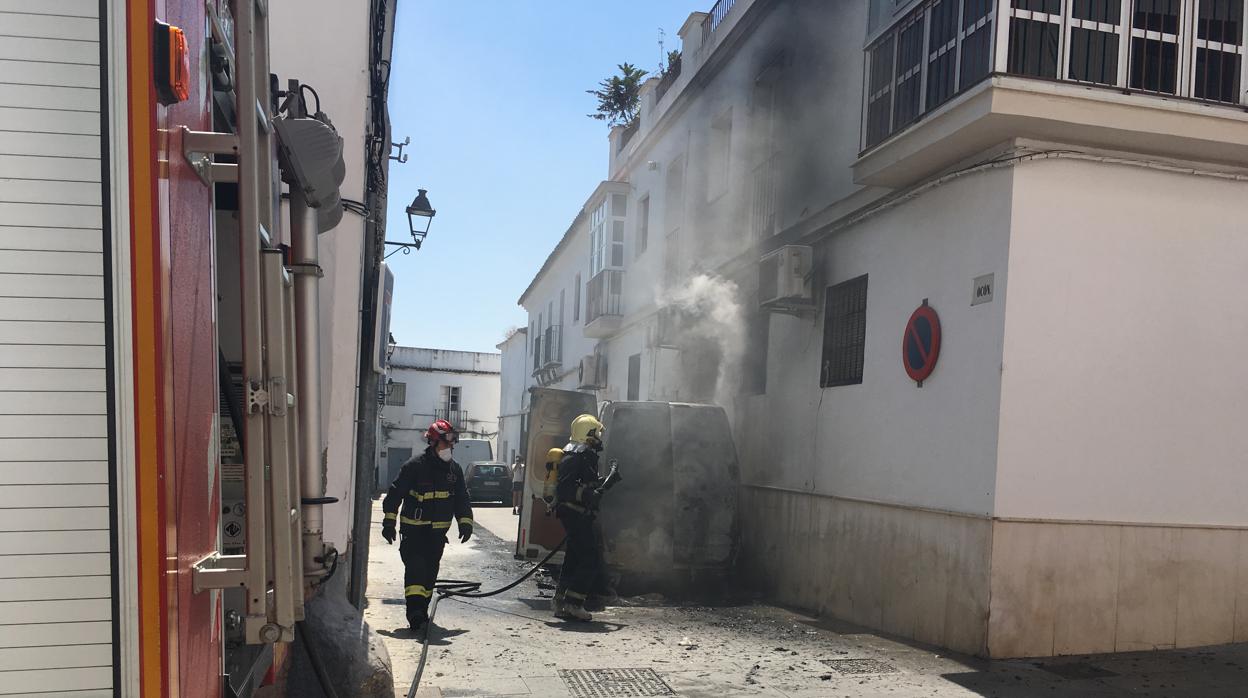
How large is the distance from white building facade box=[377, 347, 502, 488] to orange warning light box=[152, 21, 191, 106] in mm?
42682

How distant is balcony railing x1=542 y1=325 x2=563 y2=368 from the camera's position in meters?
28.3

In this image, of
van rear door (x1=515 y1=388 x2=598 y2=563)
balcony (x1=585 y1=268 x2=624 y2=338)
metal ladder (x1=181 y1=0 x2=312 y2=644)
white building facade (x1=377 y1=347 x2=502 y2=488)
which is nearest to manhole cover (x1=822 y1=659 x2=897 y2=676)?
van rear door (x1=515 y1=388 x2=598 y2=563)

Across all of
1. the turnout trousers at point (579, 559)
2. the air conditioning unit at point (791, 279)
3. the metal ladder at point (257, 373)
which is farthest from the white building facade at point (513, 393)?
the metal ladder at point (257, 373)

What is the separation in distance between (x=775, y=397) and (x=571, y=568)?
4.16 metres

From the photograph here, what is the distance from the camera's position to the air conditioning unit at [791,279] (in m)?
10.6

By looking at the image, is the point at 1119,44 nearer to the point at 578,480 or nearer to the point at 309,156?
the point at 578,480

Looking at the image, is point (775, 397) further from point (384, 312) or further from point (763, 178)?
point (384, 312)

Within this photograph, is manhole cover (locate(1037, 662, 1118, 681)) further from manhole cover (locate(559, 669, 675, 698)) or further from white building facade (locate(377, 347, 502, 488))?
white building facade (locate(377, 347, 502, 488))

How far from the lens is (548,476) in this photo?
9.25 meters

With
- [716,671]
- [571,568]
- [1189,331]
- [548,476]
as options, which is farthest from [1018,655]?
[548,476]

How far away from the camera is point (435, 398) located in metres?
46.5

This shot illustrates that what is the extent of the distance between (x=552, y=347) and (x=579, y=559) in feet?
69.1

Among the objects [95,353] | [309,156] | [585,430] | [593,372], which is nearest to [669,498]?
[585,430]

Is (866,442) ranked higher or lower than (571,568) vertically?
higher
